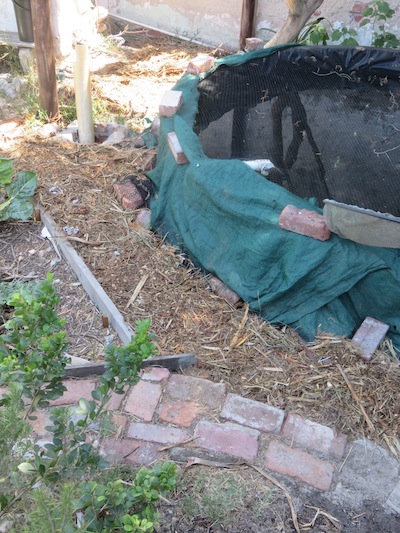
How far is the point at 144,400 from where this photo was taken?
7.36ft

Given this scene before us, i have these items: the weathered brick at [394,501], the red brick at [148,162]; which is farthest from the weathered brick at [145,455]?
the red brick at [148,162]

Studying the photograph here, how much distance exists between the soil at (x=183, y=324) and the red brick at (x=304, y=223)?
0.46m

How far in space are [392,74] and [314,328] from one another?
2708mm

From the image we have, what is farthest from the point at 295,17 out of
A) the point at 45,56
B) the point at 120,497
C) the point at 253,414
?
the point at 120,497

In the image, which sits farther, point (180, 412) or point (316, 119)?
point (316, 119)

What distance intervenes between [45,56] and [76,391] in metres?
2.85

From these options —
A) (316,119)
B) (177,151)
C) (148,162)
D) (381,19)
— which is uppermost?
(381,19)

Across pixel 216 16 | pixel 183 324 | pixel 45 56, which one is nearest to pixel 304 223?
pixel 183 324

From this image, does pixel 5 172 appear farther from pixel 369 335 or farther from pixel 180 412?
pixel 369 335

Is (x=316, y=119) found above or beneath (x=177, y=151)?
beneath

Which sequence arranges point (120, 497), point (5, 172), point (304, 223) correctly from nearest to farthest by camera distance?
point (120, 497)
point (304, 223)
point (5, 172)

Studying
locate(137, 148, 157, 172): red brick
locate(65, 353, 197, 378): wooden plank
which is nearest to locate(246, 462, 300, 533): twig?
locate(65, 353, 197, 378): wooden plank

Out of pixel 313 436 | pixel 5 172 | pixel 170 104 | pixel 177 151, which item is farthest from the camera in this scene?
pixel 170 104

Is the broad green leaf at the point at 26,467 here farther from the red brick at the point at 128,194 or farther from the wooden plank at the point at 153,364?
the red brick at the point at 128,194
